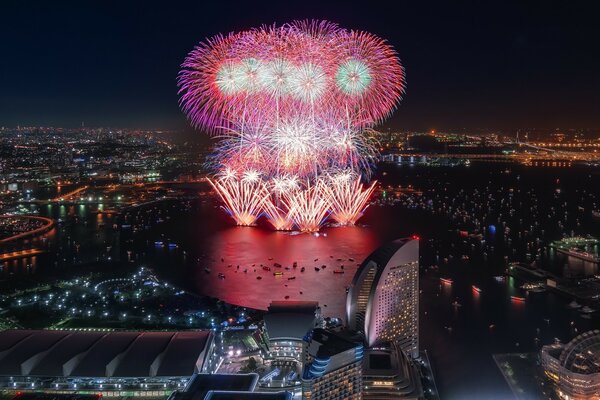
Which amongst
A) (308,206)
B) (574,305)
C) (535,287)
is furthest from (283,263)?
(574,305)

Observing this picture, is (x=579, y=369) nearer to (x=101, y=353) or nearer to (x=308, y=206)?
(x=101, y=353)

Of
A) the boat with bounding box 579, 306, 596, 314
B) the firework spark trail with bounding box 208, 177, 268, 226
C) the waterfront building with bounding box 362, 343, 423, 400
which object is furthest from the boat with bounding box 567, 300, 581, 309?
the firework spark trail with bounding box 208, 177, 268, 226

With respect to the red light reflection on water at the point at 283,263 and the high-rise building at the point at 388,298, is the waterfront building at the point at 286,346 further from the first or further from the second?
the red light reflection on water at the point at 283,263

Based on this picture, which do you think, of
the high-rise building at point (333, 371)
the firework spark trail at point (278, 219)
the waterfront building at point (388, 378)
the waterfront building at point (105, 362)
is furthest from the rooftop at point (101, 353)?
the firework spark trail at point (278, 219)

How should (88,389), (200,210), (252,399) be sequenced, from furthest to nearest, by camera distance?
(200,210) → (88,389) → (252,399)

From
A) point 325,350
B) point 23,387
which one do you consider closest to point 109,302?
point 23,387

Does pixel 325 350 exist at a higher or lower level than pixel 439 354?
higher

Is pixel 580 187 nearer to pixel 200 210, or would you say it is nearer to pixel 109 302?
pixel 200 210

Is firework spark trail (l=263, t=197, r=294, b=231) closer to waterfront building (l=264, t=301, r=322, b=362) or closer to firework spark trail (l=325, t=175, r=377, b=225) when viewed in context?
firework spark trail (l=325, t=175, r=377, b=225)
